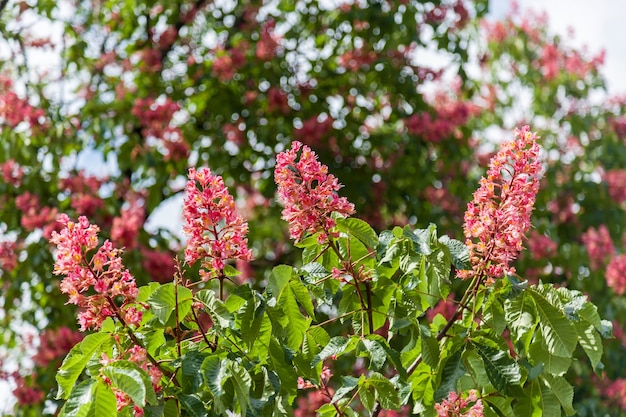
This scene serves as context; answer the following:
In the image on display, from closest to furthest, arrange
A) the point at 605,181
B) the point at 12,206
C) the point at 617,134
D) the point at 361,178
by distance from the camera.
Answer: the point at 12,206 < the point at 361,178 < the point at 605,181 < the point at 617,134

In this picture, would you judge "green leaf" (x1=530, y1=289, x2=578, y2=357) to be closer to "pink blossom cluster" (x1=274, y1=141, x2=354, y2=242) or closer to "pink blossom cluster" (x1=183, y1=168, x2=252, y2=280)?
"pink blossom cluster" (x1=274, y1=141, x2=354, y2=242)

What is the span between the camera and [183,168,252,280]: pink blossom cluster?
96.5 inches

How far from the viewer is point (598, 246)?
24.8 feet

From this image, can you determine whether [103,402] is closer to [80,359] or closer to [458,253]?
[80,359]

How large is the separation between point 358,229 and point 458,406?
1.75 feet

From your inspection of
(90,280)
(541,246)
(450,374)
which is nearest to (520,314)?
(450,374)

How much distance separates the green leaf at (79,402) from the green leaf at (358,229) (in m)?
0.77

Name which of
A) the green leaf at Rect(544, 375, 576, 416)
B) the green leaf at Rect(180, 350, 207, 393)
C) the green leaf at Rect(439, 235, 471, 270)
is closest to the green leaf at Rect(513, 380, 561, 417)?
the green leaf at Rect(544, 375, 576, 416)

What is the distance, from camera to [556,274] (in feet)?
24.0

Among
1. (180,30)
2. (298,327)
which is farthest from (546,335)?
(180,30)

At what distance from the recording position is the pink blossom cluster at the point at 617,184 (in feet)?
27.2

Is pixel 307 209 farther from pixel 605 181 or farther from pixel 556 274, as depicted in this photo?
pixel 605 181

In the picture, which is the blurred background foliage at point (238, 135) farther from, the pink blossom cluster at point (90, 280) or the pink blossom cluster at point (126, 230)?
the pink blossom cluster at point (90, 280)

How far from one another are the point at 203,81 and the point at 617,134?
4.27 m
